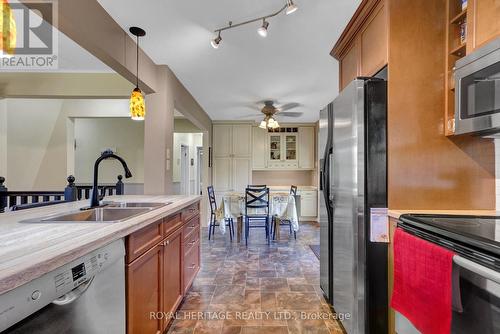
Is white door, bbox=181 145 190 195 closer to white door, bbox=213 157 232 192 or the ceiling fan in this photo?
white door, bbox=213 157 232 192

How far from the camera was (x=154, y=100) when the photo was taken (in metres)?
2.83

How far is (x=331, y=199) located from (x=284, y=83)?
6.39 ft

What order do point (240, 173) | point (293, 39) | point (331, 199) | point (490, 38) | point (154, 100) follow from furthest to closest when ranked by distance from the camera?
point (240, 173), point (154, 100), point (293, 39), point (331, 199), point (490, 38)

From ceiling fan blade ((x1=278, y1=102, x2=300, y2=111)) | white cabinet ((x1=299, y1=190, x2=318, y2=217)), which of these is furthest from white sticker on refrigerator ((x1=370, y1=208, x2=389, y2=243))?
white cabinet ((x1=299, y1=190, x2=318, y2=217))

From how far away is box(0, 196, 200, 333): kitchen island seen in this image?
0.77 metres

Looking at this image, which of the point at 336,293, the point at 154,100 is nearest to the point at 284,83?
the point at 154,100

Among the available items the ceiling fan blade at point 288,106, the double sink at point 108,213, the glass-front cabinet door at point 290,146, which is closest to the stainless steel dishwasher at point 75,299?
the double sink at point 108,213

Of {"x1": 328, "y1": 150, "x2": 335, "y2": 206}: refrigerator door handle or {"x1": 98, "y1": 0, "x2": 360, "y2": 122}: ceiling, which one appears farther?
{"x1": 328, "y1": 150, "x2": 335, "y2": 206}: refrigerator door handle

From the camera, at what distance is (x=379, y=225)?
1523mm

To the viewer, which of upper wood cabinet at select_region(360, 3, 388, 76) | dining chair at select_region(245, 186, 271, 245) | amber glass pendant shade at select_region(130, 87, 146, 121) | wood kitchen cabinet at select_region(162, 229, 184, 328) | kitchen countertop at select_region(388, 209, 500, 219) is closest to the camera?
kitchen countertop at select_region(388, 209, 500, 219)

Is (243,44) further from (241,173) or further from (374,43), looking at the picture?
(241,173)

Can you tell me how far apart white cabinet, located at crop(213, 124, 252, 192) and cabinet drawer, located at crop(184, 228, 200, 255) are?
299 cm

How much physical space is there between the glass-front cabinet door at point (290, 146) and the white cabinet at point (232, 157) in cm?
88

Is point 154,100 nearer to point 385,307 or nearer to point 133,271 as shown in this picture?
point 133,271
